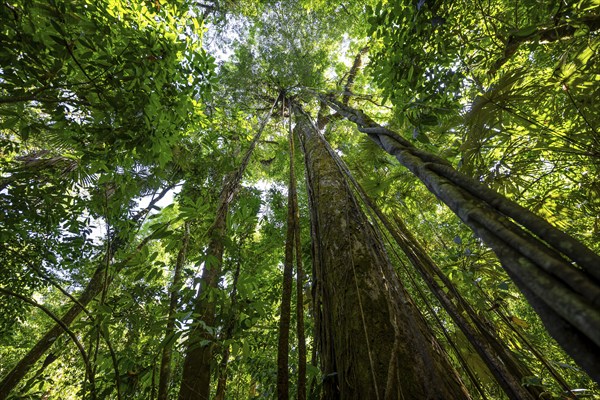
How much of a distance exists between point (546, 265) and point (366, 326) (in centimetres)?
84

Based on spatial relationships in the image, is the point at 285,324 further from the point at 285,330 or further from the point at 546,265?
the point at 546,265

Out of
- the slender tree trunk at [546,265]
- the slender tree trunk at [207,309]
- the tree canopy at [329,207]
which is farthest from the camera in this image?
the slender tree trunk at [207,309]

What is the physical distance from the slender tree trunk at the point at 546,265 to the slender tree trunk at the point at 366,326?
20.2 inches

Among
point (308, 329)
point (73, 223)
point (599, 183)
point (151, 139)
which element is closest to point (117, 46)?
point (151, 139)

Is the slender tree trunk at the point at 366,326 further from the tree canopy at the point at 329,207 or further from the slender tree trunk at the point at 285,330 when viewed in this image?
the slender tree trunk at the point at 285,330

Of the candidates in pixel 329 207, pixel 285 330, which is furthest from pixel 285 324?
pixel 329 207

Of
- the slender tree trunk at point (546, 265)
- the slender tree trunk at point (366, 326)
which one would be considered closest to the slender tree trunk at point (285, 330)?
the slender tree trunk at point (366, 326)

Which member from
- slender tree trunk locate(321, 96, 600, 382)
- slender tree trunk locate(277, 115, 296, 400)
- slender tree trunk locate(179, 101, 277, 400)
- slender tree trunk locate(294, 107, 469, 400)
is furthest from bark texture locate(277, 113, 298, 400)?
slender tree trunk locate(321, 96, 600, 382)

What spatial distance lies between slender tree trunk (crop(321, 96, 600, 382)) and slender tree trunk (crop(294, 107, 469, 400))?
512 mm

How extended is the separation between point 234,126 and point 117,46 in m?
2.07

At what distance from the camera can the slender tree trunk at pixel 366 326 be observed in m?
0.96

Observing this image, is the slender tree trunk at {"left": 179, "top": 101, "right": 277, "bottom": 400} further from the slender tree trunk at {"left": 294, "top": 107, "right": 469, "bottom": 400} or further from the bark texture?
the slender tree trunk at {"left": 294, "top": 107, "right": 469, "bottom": 400}

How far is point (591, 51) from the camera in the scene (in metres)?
1.62

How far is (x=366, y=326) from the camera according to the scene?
1.21m
